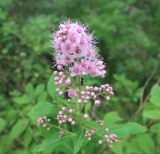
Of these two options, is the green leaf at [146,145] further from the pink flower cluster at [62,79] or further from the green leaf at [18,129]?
the pink flower cluster at [62,79]

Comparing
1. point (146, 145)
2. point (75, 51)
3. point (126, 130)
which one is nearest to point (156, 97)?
point (146, 145)

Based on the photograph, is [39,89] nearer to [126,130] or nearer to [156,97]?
[156,97]

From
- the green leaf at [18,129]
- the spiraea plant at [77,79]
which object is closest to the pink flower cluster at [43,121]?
the spiraea plant at [77,79]

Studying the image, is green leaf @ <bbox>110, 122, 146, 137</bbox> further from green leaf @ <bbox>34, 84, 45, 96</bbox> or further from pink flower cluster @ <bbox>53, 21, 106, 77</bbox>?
green leaf @ <bbox>34, 84, 45, 96</bbox>

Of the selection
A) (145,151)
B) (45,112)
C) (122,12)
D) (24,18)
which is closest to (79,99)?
(45,112)

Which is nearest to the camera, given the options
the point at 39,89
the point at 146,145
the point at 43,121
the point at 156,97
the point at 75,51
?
the point at 75,51
